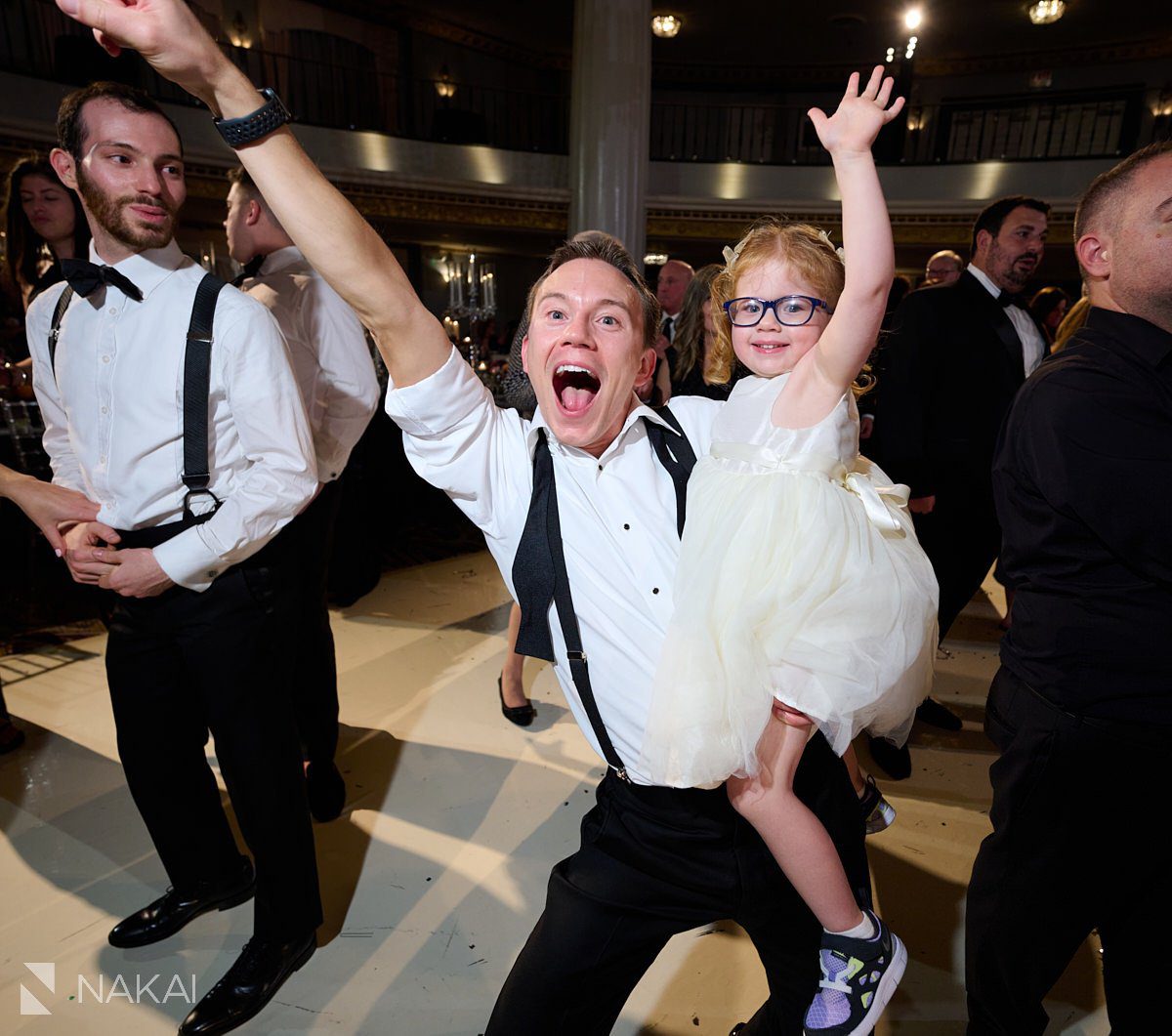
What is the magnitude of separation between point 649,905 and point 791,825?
27 cm

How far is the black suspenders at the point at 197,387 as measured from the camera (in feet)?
4.79

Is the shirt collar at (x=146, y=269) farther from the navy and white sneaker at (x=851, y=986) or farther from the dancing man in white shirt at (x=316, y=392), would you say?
the navy and white sneaker at (x=851, y=986)

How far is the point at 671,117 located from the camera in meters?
14.6

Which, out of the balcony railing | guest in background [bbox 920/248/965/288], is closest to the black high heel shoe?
guest in background [bbox 920/248/965/288]

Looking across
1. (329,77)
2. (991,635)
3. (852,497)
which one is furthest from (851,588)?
(329,77)

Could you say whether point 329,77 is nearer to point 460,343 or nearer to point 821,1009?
point 460,343

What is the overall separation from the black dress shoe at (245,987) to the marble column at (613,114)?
21.7ft

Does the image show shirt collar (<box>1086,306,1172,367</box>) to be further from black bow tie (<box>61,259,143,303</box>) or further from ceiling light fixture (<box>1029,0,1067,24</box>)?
ceiling light fixture (<box>1029,0,1067,24</box>)

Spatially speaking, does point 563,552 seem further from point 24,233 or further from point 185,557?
point 24,233

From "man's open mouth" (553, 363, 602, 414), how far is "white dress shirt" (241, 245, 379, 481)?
1271 millimetres

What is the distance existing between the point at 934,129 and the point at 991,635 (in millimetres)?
13657

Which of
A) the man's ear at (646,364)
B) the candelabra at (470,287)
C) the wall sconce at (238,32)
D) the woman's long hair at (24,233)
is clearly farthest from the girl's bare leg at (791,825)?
the wall sconce at (238,32)

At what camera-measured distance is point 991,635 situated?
3791 millimetres

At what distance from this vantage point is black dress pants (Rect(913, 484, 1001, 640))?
2.66 m
